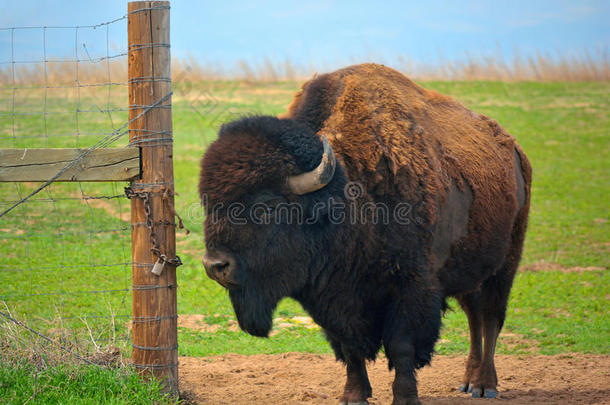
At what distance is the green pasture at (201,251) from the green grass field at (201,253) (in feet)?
0.09

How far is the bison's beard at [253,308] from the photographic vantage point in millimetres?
4652

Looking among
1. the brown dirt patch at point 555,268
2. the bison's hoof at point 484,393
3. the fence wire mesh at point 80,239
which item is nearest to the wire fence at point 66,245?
the fence wire mesh at point 80,239

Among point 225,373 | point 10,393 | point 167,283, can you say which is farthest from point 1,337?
point 225,373

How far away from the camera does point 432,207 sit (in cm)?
523

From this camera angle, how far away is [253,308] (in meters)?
4.70

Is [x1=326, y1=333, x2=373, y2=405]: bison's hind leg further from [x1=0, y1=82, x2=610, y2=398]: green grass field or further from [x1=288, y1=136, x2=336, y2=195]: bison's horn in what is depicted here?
[x1=0, y1=82, x2=610, y2=398]: green grass field

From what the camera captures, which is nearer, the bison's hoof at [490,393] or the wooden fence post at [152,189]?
the wooden fence post at [152,189]

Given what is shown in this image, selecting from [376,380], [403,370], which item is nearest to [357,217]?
[403,370]

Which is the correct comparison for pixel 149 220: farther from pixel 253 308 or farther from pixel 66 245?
pixel 66 245

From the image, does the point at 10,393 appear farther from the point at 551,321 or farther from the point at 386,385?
the point at 551,321

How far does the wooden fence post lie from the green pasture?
0.24 m

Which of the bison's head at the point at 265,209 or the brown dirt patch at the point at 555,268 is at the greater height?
the bison's head at the point at 265,209

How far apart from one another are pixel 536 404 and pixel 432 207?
208cm

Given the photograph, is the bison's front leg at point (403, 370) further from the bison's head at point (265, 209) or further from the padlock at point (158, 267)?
the padlock at point (158, 267)
